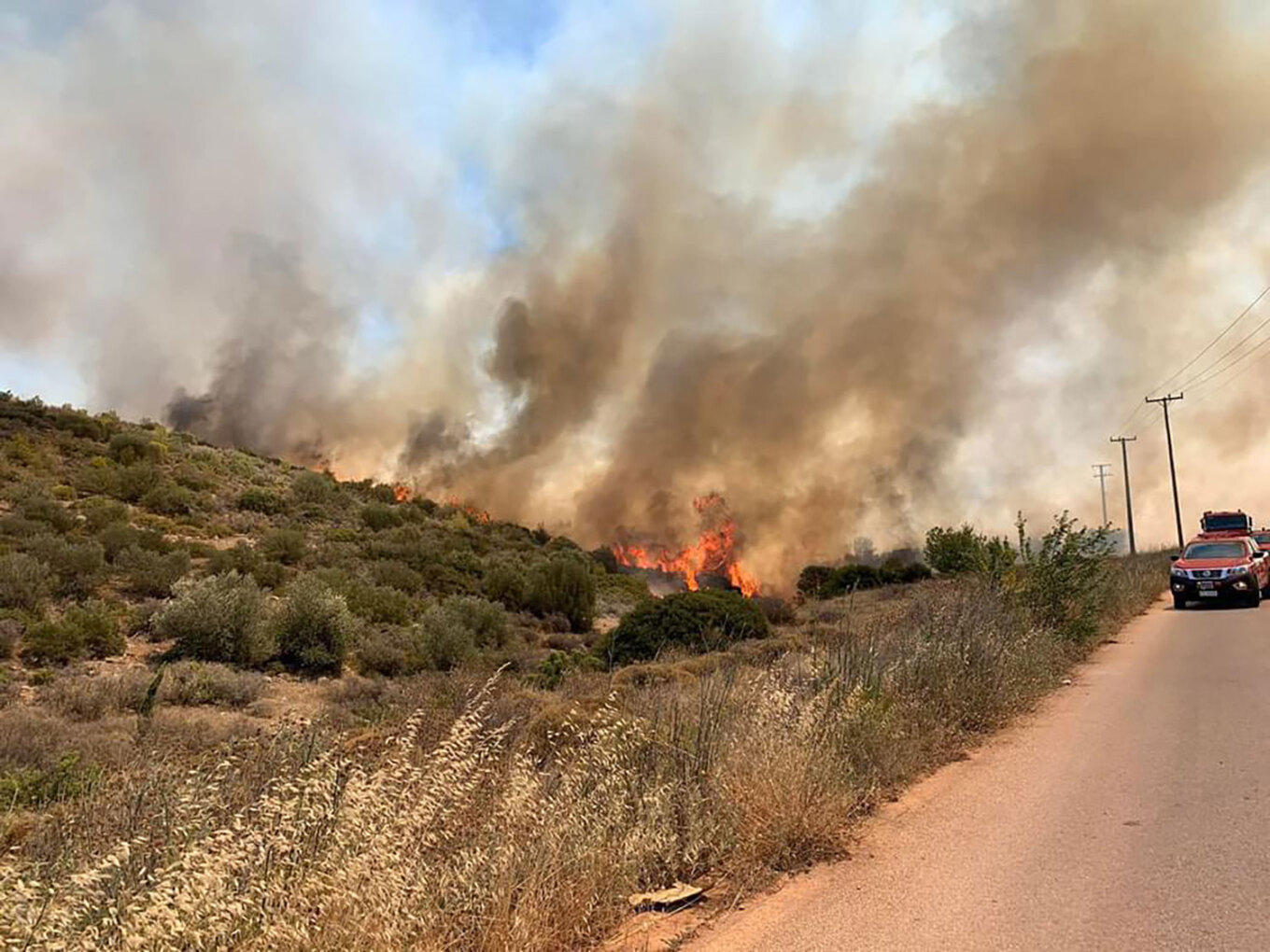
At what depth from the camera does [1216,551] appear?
23.3 meters

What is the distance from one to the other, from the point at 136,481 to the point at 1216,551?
1448 inches

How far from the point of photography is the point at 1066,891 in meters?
4.18

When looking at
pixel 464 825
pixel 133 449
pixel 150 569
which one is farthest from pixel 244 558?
pixel 464 825

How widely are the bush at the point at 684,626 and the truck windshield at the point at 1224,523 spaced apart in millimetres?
24716

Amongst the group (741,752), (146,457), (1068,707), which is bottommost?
(1068,707)

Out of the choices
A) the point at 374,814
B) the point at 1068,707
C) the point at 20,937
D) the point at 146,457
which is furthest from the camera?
the point at 146,457

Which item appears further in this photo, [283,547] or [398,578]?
[283,547]

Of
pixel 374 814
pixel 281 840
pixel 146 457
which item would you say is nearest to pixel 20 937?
pixel 281 840

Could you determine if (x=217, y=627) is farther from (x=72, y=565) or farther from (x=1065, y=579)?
(x=1065, y=579)

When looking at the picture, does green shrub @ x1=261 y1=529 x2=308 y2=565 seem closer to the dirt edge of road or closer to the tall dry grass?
the tall dry grass

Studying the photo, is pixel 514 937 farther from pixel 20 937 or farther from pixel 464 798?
pixel 20 937

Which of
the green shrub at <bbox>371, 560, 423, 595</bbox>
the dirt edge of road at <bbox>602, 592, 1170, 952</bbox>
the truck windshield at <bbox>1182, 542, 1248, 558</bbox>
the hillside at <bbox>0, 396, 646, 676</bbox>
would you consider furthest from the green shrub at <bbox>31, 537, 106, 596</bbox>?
the truck windshield at <bbox>1182, 542, 1248, 558</bbox>

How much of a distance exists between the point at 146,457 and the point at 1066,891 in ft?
127

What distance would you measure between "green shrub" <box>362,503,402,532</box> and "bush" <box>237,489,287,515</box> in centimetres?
361
